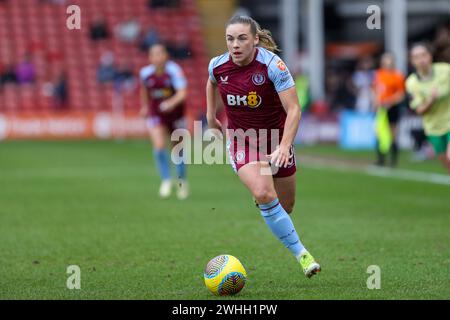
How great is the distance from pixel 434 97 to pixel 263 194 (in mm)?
5223

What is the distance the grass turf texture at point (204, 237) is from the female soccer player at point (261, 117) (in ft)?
1.99

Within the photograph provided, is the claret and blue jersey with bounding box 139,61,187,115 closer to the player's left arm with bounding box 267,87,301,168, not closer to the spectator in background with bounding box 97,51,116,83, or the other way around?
the player's left arm with bounding box 267,87,301,168

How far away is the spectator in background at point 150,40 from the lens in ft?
128

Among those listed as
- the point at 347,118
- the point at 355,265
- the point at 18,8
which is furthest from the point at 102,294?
the point at 18,8

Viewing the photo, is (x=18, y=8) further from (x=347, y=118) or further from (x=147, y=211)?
(x=147, y=211)

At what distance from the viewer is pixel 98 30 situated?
132ft

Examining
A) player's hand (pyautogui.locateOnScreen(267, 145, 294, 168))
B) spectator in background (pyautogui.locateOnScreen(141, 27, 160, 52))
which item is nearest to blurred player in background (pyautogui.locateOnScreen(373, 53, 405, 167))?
player's hand (pyautogui.locateOnScreen(267, 145, 294, 168))

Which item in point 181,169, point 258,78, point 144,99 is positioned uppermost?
point 258,78

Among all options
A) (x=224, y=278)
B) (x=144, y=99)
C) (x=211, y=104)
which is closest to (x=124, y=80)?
(x=144, y=99)

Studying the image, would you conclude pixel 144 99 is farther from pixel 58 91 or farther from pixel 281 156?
pixel 58 91

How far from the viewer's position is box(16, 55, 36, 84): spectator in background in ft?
126

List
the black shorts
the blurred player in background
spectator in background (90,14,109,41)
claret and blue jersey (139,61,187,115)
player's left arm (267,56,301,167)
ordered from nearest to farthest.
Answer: player's left arm (267,56,301,167) < claret and blue jersey (139,61,187,115) < the blurred player in background < the black shorts < spectator in background (90,14,109,41)

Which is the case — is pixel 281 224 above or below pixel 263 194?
below
